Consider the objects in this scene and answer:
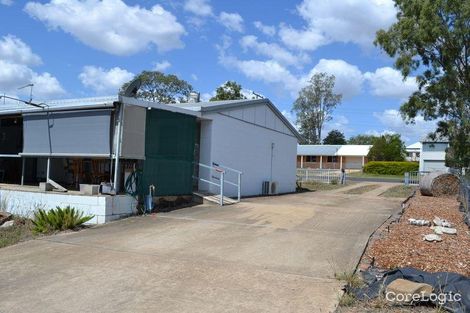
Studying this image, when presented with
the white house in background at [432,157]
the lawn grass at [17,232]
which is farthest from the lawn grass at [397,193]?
the white house in background at [432,157]

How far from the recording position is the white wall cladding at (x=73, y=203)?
11.8m

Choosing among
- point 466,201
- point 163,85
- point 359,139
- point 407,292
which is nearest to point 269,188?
point 466,201

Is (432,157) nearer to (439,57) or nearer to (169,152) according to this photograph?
(439,57)

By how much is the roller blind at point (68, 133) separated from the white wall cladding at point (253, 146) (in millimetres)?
5152

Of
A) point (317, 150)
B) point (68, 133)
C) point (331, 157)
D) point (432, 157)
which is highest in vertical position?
point (317, 150)

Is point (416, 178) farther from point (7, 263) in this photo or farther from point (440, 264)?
point (7, 263)

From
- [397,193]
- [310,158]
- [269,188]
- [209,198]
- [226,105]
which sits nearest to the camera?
[209,198]

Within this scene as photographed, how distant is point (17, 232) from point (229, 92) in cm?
3536

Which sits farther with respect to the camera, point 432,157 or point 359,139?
point 359,139

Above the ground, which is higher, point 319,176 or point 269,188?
point 319,176

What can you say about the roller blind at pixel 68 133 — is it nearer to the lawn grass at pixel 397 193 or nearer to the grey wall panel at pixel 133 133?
the grey wall panel at pixel 133 133

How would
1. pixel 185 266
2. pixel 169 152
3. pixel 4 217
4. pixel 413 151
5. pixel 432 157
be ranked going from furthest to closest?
pixel 413 151 → pixel 432 157 → pixel 169 152 → pixel 4 217 → pixel 185 266

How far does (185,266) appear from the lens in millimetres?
7547

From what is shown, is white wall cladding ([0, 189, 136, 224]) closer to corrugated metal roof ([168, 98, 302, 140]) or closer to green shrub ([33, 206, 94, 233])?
green shrub ([33, 206, 94, 233])
